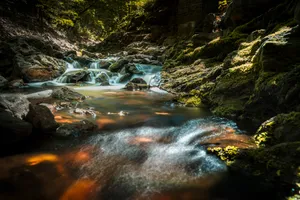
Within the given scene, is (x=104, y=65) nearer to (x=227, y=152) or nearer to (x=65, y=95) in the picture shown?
(x=65, y=95)

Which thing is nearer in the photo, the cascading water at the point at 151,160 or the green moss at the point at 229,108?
the cascading water at the point at 151,160

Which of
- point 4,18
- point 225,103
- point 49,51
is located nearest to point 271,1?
point 225,103

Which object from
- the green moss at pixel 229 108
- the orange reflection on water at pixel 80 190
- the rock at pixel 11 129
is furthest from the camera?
the green moss at pixel 229 108

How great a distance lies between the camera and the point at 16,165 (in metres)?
3.35

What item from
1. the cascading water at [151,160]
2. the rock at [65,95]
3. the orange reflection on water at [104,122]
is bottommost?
the cascading water at [151,160]

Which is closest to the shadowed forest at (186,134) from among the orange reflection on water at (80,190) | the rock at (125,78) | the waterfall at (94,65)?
the orange reflection on water at (80,190)

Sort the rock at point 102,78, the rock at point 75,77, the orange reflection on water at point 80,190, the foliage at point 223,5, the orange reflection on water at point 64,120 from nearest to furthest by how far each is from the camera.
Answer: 1. the orange reflection on water at point 80,190
2. the orange reflection on water at point 64,120
3. the rock at point 75,77
4. the rock at point 102,78
5. the foliage at point 223,5

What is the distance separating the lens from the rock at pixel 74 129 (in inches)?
181

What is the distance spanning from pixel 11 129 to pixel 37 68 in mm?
10780

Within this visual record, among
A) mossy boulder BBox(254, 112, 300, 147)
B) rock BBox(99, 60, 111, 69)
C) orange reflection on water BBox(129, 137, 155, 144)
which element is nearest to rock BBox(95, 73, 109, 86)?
rock BBox(99, 60, 111, 69)

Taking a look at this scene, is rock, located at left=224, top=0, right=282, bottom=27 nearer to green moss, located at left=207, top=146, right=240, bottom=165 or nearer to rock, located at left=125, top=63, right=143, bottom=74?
rock, located at left=125, top=63, right=143, bottom=74

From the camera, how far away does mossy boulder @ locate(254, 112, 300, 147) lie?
3.45 metres

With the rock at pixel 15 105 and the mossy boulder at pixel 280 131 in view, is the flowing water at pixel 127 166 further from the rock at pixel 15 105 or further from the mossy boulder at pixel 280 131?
the rock at pixel 15 105

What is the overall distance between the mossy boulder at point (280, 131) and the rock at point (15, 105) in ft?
16.8
